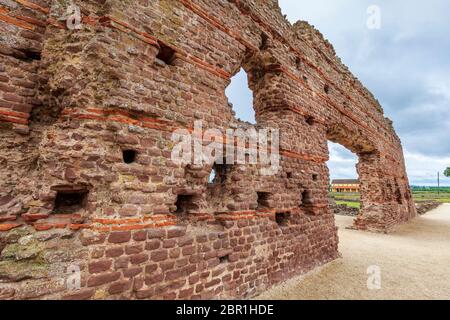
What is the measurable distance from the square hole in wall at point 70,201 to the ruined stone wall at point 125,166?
0.02 m

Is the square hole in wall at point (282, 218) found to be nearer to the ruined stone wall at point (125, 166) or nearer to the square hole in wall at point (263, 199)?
the ruined stone wall at point (125, 166)

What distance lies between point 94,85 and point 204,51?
204 centimetres

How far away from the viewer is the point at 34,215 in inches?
112

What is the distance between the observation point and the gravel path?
15.6ft

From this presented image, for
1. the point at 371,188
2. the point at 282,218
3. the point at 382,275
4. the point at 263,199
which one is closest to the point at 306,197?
the point at 282,218

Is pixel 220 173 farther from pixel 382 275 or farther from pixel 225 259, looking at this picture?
pixel 382 275

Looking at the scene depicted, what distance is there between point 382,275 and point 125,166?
6177 mm

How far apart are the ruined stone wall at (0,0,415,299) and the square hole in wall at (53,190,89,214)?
2 centimetres

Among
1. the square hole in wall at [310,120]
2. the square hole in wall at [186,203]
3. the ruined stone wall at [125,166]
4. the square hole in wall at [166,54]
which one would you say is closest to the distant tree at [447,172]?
the square hole in wall at [310,120]

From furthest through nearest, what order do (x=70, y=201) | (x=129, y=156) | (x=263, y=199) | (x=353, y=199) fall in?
(x=353, y=199)
(x=263, y=199)
(x=129, y=156)
(x=70, y=201)

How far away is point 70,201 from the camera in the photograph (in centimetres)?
321

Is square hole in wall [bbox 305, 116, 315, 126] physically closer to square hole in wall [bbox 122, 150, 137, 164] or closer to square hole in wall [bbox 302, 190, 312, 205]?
square hole in wall [bbox 302, 190, 312, 205]
